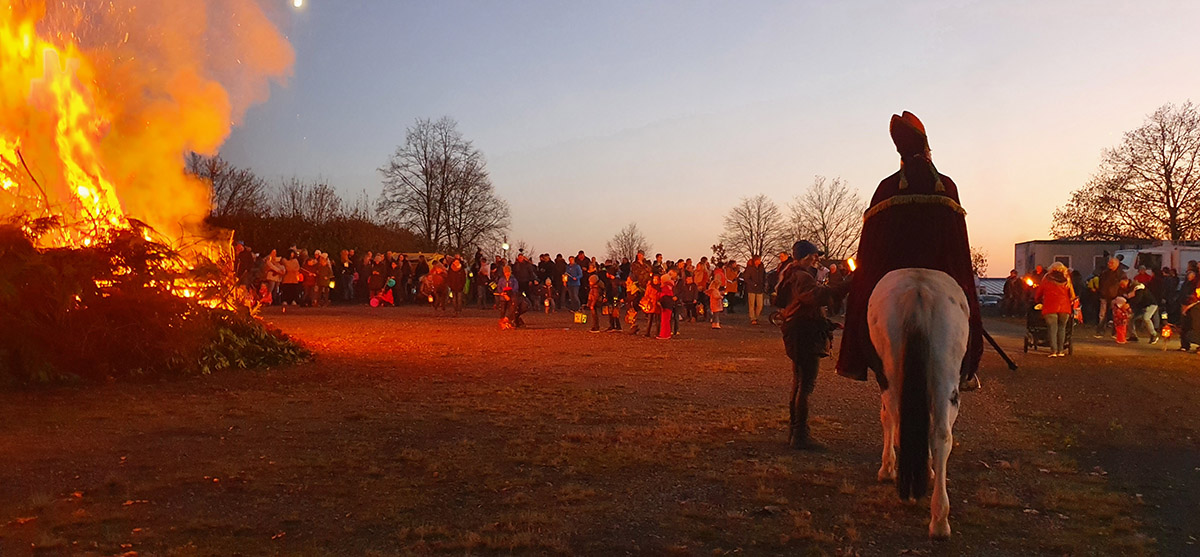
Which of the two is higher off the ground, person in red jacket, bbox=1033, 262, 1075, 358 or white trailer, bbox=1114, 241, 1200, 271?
white trailer, bbox=1114, 241, 1200, 271

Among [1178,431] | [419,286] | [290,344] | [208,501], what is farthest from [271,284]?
[1178,431]

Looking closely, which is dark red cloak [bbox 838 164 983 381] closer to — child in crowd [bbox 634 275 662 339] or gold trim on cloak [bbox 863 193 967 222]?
gold trim on cloak [bbox 863 193 967 222]

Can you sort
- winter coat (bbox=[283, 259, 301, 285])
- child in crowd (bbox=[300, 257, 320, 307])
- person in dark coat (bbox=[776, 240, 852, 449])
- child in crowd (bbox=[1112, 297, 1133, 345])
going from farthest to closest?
child in crowd (bbox=[300, 257, 320, 307]) < winter coat (bbox=[283, 259, 301, 285]) < child in crowd (bbox=[1112, 297, 1133, 345]) < person in dark coat (bbox=[776, 240, 852, 449])

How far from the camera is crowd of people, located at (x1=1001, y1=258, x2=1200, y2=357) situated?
15.0 meters

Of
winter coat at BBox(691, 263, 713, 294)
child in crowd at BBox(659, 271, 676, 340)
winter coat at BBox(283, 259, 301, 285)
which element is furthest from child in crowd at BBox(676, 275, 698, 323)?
winter coat at BBox(283, 259, 301, 285)

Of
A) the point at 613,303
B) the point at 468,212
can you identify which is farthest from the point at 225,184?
the point at 613,303

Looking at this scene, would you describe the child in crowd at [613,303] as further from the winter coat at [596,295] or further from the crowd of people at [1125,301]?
the crowd of people at [1125,301]

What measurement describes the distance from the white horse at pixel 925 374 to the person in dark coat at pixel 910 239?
35 centimetres

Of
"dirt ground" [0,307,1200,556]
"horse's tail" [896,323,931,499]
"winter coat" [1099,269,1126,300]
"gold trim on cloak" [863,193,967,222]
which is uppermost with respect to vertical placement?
"gold trim on cloak" [863,193,967,222]

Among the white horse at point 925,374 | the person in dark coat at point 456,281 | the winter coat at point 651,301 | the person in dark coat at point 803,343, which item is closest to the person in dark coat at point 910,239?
the white horse at point 925,374

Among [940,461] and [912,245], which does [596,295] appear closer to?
[912,245]

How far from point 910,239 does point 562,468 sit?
3074 millimetres

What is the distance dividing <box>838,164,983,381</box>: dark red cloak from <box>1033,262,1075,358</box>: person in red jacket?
1059cm

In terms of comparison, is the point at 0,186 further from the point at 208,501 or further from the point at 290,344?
the point at 208,501
